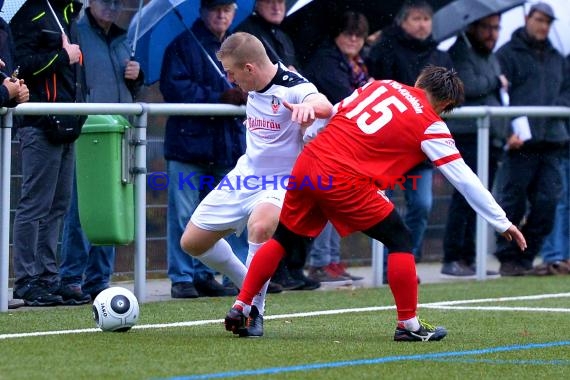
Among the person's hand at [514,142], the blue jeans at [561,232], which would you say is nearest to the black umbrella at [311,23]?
the person's hand at [514,142]

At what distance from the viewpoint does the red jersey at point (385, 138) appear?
758cm

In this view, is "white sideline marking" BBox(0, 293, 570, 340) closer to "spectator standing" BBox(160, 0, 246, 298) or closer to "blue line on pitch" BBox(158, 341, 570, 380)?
"spectator standing" BBox(160, 0, 246, 298)

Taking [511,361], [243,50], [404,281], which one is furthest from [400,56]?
[511,361]

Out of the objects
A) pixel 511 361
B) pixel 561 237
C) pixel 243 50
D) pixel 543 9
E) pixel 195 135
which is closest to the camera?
pixel 511 361

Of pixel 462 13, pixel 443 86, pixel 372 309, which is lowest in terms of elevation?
pixel 372 309

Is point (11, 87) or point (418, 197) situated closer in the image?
point (11, 87)

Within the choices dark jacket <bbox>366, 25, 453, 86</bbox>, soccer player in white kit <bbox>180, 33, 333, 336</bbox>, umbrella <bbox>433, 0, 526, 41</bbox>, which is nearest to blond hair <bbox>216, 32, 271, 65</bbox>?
soccer player in white kit <bbox>180, 33, 333, 336</bbox>

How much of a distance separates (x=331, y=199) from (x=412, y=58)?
453 cm

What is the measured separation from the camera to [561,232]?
44.0 feet

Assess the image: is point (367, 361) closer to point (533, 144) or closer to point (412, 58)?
point (412, 58)

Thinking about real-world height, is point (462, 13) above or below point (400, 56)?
above

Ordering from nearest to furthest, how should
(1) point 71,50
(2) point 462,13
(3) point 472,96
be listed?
(1) point 71,50 < (3) point 472,96 < (2) point 462,13

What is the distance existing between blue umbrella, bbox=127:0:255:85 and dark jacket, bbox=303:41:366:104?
0.98 meters

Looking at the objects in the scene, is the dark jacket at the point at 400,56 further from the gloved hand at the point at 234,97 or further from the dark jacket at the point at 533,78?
the gloved hand at the point at 234,97
